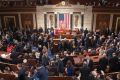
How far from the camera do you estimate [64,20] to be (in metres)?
20.1

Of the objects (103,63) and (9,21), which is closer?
(103,63)

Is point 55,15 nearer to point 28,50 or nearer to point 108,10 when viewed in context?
point 108,10

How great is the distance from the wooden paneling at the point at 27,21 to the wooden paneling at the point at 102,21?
5.30 m

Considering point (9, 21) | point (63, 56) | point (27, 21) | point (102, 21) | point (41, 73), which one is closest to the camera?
point (41, 73)

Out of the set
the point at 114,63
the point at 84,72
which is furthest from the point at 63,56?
the point at 114,63

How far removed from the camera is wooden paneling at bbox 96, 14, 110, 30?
20.1 metres

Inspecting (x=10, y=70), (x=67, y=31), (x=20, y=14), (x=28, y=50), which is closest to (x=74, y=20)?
(x=67, y=31)

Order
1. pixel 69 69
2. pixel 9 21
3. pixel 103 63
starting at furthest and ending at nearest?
pixel 9 21 → pixel 103 63 → pixel 69 69

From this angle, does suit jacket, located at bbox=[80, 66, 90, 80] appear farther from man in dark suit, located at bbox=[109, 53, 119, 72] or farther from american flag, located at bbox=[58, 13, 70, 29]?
american flag, located at bbox=[58, 13, 70, 29]

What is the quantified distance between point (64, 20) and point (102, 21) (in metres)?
2.97

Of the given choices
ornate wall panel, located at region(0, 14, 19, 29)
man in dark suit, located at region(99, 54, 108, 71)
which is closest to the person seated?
man in dark suit, located at region(99, 54, 108, 71)

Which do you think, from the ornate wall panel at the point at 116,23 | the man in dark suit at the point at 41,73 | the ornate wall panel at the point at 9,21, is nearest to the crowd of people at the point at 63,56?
the man in dark suit at the point at 41,73

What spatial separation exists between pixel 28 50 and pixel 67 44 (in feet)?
8.01

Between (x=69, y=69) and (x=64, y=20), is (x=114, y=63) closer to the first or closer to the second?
(x=69, y=69)
